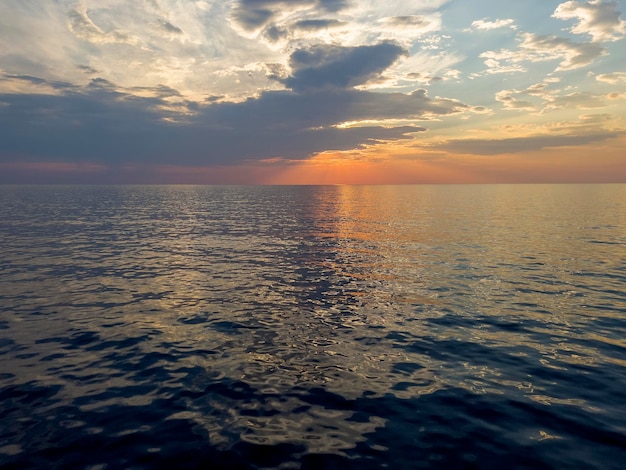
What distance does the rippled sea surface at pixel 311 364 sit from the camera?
1060cm

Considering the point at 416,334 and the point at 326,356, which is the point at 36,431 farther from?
the point at 416,334

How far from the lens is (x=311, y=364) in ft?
52.0

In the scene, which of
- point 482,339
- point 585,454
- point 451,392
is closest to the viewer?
point 585,454

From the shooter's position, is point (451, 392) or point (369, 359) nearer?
point (451, 392)

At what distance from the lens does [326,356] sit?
1666 cm

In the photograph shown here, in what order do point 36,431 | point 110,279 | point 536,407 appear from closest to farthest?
1. point 36,431
2. point 536,407
3. point 110,279

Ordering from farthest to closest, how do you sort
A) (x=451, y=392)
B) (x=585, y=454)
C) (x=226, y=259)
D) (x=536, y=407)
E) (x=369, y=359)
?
(x=226, y=259) < (x=369, y=359) < (x=451, y=392) < (x=536, y=407) < (x=585, y=454)

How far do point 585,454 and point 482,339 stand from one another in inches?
326

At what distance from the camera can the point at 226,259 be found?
38.2 metres

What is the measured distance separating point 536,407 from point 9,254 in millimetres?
45603

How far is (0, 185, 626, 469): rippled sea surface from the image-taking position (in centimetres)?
1060

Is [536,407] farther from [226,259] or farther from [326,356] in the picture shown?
[226,259]

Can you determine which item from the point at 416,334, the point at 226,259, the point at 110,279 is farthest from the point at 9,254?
the point at 416,334

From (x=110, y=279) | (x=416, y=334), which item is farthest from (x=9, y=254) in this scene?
(x=416, y=334)
